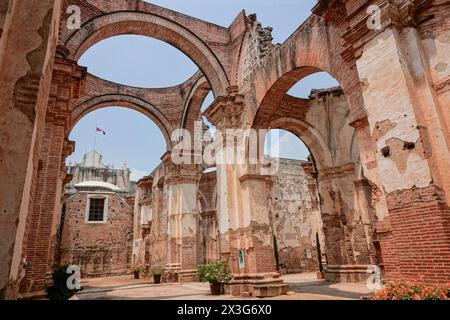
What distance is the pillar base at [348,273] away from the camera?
414 inches

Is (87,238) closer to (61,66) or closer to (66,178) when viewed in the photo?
(66,178)

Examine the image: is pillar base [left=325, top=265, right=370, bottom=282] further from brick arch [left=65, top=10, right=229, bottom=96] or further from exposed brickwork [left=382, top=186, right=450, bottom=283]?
brick arch [left=65, top=10, right=229, bottom=96]

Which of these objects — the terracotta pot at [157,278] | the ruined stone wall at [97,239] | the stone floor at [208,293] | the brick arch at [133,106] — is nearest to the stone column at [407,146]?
the stone floor at [208,293]

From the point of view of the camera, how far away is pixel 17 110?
223 centimetres

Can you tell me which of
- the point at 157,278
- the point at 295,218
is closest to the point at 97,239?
the point at 157,278

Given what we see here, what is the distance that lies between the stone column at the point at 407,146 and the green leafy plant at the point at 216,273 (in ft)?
16.3

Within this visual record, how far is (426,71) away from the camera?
4.25 meters

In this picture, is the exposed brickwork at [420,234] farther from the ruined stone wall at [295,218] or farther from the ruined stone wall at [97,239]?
the ruined stone wall at [97,239]

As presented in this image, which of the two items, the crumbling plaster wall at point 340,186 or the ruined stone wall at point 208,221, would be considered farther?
the ruined stone wall at point 208,221

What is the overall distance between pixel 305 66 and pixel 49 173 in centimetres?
657

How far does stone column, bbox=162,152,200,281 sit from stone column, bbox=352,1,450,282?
9781 millimetres

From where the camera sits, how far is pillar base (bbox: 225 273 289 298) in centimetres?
767

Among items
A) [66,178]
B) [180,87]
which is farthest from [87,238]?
[180,87]

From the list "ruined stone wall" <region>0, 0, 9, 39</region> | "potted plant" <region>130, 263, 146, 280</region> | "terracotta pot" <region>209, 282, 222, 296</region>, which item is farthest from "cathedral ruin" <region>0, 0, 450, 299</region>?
"potted plant" <region>130, 263, 146, 280</region>
